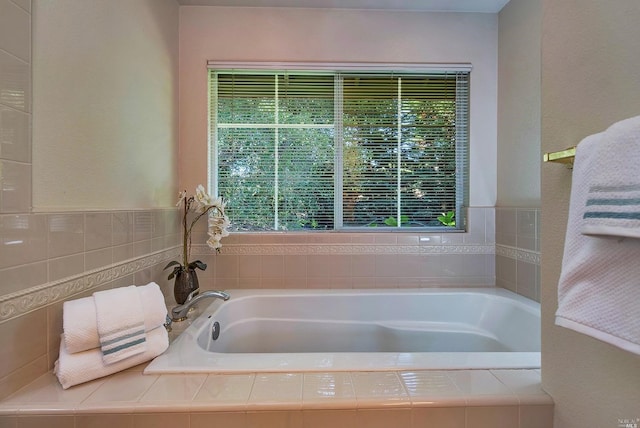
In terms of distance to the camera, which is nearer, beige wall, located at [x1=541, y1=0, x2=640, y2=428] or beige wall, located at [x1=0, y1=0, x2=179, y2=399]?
beige wall, located at [x1=541, y1=0, x2=640, y2=428]

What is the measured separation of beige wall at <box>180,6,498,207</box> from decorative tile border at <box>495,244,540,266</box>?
33cm

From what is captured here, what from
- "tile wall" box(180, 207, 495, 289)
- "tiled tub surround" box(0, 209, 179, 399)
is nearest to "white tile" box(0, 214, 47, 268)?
"tiled tub surround" box(0, 209, 179, 399)

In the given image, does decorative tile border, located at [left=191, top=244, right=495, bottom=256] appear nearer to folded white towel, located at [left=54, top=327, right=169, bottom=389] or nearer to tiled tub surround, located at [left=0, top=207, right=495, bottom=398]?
tiled tub surround, located at [left=0, top=207, right=495, bottom=398]

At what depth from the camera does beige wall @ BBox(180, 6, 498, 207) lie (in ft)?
6.22

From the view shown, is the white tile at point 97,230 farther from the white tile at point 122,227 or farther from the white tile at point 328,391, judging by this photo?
the white tile at point 328,391

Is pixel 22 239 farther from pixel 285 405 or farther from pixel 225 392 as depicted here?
pixel 285 405

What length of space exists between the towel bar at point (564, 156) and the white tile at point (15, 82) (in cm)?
151

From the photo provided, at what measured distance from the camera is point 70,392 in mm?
806

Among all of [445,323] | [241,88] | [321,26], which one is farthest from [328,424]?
[321,26]

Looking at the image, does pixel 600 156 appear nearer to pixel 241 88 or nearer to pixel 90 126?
pixel 90 126

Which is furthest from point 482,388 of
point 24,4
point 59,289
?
point 24,4

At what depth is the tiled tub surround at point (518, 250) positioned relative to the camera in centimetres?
164

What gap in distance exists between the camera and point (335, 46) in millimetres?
1925

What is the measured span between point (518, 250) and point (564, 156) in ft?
4.47
